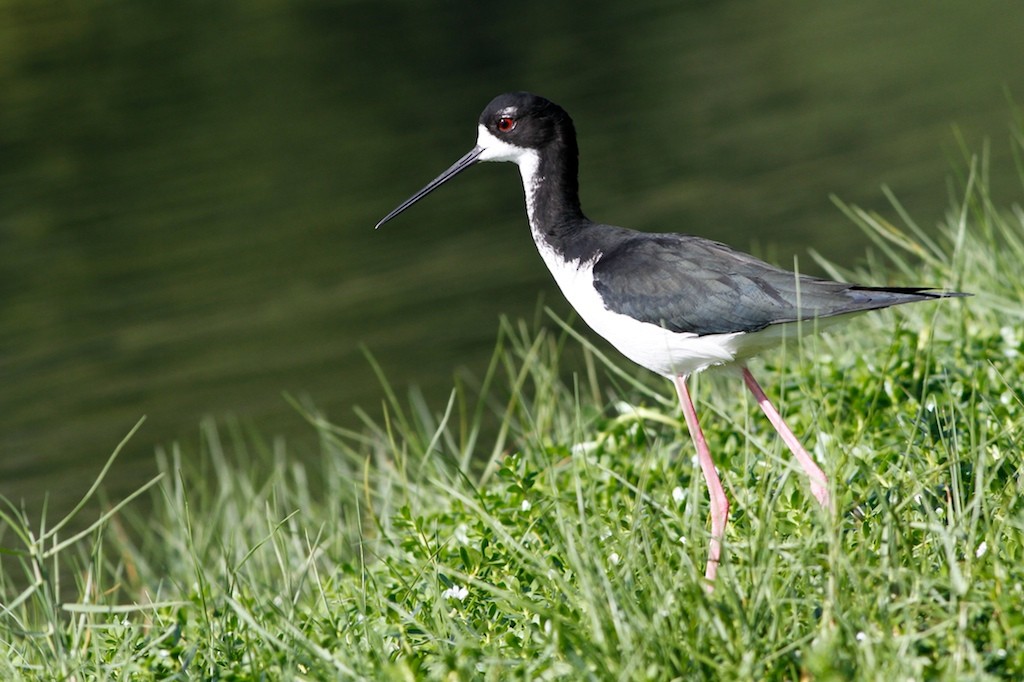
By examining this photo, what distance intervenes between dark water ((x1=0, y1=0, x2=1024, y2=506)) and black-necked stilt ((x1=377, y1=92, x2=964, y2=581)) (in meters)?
5.10

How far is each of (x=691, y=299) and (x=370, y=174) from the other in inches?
463

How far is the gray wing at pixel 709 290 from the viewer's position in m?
3.90

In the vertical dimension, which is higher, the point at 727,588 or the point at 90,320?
the point at 727,588

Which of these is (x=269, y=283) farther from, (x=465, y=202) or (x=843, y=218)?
(x=843, y=218)

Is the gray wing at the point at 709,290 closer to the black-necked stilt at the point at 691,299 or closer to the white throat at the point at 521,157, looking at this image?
the black-necked stilt at the point at 691,299

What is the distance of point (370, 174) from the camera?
1549 centimetres

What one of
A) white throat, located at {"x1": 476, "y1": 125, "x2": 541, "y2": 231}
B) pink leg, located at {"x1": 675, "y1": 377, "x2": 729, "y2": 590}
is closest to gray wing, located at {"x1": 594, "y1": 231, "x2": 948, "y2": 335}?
pink leg, located at {"x1": 675, "y1": 377, "x2": 729, "y2": 590}

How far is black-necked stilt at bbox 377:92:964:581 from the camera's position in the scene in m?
3.90

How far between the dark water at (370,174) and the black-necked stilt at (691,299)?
510 centimetres

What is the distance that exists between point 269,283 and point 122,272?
1.84 meters

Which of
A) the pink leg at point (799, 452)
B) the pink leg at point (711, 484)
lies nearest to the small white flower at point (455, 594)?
the pink leg at point (711, 484)

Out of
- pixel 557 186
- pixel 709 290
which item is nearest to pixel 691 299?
pixel 709 290

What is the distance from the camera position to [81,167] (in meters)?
17.5

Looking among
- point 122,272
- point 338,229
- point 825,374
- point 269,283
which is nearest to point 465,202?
point 338,229
